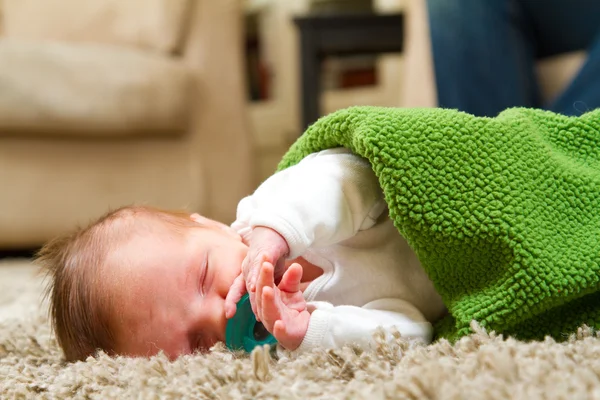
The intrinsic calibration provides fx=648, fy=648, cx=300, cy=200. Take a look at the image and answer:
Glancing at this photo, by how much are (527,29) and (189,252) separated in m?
1.04

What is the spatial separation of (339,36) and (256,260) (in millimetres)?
1268

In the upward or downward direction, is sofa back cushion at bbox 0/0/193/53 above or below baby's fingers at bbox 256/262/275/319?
above

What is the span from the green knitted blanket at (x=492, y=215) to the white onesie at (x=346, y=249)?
0.04 m

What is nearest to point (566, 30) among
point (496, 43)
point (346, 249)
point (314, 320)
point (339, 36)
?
point (496, 43)

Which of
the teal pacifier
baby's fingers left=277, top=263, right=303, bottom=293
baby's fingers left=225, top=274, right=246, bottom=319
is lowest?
the teal pacifier

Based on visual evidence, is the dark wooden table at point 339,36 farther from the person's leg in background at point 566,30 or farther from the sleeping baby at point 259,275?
the sleeping baby at point 259,275

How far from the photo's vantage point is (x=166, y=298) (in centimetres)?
61

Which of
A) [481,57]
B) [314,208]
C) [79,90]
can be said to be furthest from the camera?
[79,90]

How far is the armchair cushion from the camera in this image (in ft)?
4.86

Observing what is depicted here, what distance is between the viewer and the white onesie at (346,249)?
59cm

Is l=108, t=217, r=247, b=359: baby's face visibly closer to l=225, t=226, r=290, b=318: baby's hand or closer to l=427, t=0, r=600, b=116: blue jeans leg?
l=225, t=226, r=290, b=318: baby's hand

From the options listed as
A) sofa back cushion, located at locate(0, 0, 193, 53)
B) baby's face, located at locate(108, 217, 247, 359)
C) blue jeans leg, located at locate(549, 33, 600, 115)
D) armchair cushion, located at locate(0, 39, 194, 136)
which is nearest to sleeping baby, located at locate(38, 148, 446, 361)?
baby's face, located at locate(108, 217, 247, 359)

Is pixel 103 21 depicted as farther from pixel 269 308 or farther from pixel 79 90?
pixel 269 308

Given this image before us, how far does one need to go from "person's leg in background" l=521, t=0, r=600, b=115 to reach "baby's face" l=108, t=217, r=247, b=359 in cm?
82
